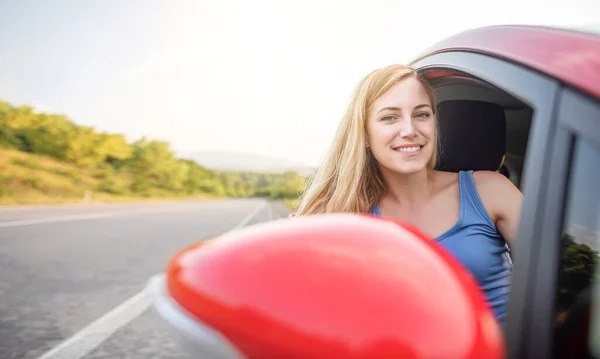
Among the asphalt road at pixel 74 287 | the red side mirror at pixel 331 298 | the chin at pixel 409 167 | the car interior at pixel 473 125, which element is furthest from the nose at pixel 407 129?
the red side mirror at pixel 331 298

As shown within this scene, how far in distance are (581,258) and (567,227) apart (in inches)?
8.8

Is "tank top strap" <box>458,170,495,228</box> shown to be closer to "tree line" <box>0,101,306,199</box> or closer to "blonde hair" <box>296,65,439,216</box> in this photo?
"blonde hair" <box>296,65,439,216</box>

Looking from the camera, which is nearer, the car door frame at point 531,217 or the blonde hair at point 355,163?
the car door frame at point 531,217

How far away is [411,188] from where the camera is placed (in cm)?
218

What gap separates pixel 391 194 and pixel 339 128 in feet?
1.19

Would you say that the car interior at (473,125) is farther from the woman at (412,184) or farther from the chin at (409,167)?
the chin at (409,167)

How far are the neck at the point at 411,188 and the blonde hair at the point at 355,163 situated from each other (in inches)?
3.5

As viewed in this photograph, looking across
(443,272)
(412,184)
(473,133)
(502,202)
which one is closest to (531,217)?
(443,272)

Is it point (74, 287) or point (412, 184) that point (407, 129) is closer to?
point (412, 184)

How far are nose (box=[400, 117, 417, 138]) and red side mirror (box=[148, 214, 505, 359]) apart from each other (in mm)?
1239

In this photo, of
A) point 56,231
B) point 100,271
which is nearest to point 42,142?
point 56,231

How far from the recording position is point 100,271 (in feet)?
22.7

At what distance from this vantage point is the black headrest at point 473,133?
8.12ft

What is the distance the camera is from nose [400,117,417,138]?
192 cm
